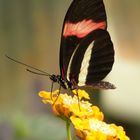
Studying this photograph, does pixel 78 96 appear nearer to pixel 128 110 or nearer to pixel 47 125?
pixel 47 125

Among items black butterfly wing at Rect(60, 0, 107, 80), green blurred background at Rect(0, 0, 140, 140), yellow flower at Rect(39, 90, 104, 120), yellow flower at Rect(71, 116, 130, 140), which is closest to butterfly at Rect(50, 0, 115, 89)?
black butterfly wing at Rect(60, 0, 107, 80)

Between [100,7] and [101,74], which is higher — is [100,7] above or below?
Answer: above

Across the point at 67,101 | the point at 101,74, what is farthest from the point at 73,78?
the point at 67,101

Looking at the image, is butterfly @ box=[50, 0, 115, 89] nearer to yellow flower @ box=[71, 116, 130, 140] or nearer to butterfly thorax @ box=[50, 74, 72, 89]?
butterfly thorax @ box=[50, 74, 72, 89]

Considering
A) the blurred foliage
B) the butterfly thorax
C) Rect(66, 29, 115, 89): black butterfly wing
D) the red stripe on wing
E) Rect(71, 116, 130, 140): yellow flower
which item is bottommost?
the blurred foliage

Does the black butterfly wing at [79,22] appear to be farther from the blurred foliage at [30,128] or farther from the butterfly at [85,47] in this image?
the blurred foliage at [30,128]

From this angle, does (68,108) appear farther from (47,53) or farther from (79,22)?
(47,53)
